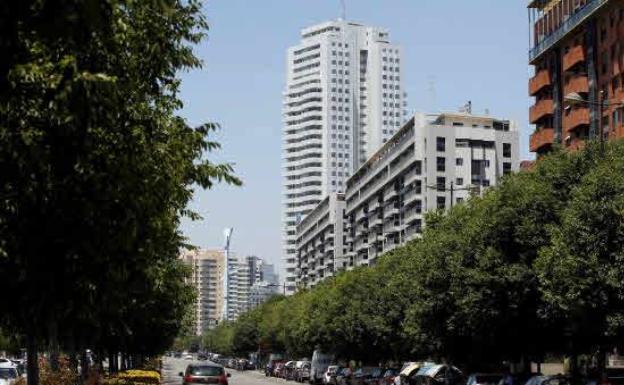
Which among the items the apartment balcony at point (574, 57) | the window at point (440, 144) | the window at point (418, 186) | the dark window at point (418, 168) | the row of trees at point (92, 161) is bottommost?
the row of trees at point (92, 161)

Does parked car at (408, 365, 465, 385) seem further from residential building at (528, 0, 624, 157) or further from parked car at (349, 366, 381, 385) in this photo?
residential building at (528, 0, 624, 157)

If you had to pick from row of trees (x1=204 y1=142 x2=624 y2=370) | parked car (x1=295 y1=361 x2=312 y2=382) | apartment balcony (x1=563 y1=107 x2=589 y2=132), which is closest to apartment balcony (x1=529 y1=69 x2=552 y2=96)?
apartment balcony (x1=563 y1=107 x2=589 y2=132)

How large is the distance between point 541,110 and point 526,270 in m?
54.6

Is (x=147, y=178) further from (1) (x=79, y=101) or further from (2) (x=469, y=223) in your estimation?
(2) (x=469, y=223)

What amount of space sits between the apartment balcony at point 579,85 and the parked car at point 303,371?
96.5 ft

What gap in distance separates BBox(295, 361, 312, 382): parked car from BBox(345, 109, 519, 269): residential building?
145 feet

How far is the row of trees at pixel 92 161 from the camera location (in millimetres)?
9008

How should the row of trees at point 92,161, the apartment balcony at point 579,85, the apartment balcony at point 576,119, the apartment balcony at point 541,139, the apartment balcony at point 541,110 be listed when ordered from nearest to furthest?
the row of trees at point 92,161, the apartment balcony at point 576,119, the apartment balcony at point 579,85, the apartment balcony at point 541,139, the apartment balcony at point 541,110

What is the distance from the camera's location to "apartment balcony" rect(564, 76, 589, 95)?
81688mm

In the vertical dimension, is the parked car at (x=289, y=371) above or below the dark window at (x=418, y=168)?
below

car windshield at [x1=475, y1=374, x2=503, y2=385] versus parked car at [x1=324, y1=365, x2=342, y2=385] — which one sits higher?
car windshield at [x1=475, y1=374, x2=503, y2=385]

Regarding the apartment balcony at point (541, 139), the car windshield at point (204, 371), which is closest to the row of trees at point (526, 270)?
the car windshield at point (204, 371)

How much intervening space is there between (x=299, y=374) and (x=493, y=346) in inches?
1680

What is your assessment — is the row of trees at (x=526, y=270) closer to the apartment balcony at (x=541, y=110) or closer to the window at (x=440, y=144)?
the apartment balcony at (x=541, y=110)
